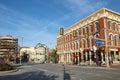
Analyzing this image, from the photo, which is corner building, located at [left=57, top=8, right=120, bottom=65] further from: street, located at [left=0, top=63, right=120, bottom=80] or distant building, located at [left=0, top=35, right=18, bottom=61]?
distant building, located at [left=0, top=35, right=18, bottom=61]

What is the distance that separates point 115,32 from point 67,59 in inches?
1018

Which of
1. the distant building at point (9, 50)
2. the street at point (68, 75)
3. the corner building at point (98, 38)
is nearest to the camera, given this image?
the street at point (68, 75)

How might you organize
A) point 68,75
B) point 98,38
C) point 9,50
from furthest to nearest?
point 9,50
point 98,38
point 68,75

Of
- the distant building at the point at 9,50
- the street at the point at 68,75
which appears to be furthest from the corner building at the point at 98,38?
the distant building at the point at 9,50

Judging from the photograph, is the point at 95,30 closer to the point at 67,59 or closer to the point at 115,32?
the point at 115,32

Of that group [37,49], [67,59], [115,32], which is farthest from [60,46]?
[37,49]

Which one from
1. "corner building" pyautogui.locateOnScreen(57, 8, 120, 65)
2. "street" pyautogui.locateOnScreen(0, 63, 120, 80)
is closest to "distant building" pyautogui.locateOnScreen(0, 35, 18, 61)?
"corner building" pyautogui.locateOnScreen(57, 8, 120, 65)

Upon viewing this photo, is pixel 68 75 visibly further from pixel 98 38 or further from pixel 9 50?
pixel 9 50

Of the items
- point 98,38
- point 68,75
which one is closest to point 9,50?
point 98,38

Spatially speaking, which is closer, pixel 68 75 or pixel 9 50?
pixel 68 75

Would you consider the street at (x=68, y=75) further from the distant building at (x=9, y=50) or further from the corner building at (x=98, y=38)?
the distant building at (x=9, y=50)

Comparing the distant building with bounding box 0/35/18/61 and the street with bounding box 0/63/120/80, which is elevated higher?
the distant building with bounding box 0/35/18/61

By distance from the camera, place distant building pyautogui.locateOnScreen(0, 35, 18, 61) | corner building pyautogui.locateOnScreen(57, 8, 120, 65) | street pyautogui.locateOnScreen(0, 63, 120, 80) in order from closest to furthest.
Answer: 1. street pyautogui.locateOnScreen(0, 63, 120, 80)
2. corner building pyautogui.locateOnScreen(57, 8, 120, 65)
3. distant building pyautogui.locateOnScreen(0, 35, 18, 61)

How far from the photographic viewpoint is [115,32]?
46125 mm
